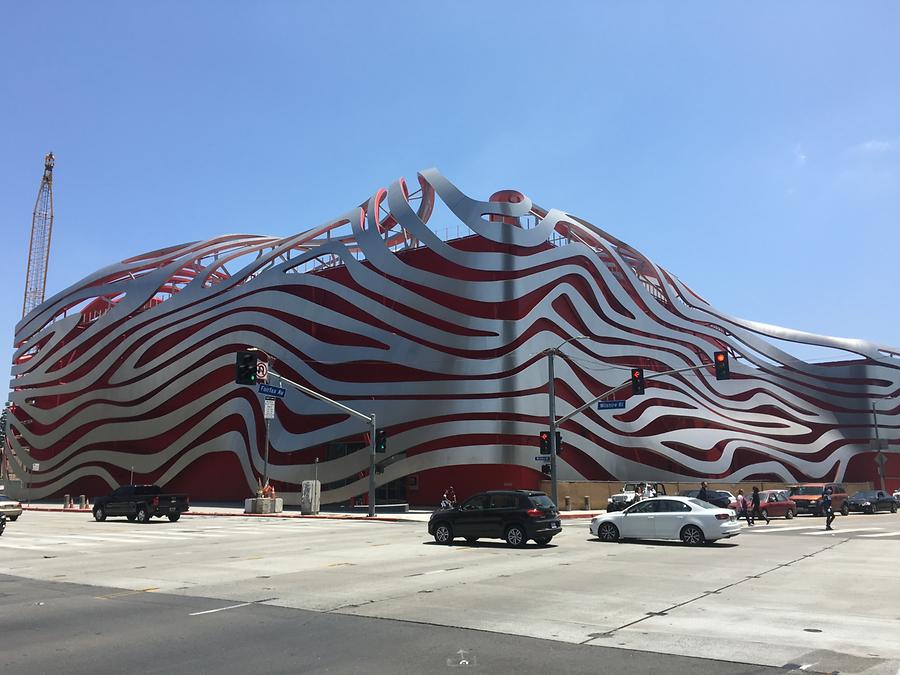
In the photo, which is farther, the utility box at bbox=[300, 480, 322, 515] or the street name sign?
the utility box at bbox=[300, 480, 322, 515]

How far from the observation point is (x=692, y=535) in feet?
72.3

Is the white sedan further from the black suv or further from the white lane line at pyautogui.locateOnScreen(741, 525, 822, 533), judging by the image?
the white lane line at pyautogui.locateOnScreen(741, 525, 822, 533)

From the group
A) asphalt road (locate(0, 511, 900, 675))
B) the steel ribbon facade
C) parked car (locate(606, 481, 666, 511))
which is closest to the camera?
asphalt road (locate(0, 511, 900, 675))

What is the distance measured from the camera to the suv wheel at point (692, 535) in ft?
71.8

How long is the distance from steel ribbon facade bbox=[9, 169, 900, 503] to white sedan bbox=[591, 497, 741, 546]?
73.0 feet

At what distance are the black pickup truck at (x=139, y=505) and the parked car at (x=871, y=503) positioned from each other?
130ft

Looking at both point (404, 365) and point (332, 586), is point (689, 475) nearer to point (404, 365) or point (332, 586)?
point (404, 365)

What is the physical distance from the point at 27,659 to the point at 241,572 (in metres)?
8.09

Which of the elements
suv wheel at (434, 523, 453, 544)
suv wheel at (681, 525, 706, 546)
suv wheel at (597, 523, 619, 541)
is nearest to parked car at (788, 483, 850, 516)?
suv wheel at (681, 525, 706, 546)

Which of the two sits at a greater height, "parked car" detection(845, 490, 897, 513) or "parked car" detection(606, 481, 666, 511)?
"parked car" detection(606, 481, 666, 511)

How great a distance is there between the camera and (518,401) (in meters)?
47.4

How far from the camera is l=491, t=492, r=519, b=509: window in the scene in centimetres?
2227

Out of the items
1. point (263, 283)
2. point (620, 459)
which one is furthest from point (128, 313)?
point (620, 459)

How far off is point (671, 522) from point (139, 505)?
2701 centimetres
